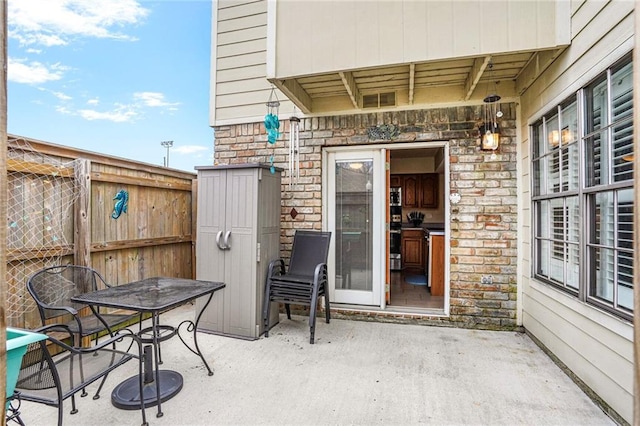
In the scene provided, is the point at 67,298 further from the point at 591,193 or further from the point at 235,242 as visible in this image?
the point at 591,193

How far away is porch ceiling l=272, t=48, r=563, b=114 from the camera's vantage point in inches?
122

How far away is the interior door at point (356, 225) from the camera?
4.19 meters

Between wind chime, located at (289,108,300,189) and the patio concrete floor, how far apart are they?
1.97 m

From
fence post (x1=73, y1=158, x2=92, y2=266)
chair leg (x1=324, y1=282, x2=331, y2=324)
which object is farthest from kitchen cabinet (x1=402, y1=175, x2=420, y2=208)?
fence post (x1=73, y1=158, x2=92, y2=266)

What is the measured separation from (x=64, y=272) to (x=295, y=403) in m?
2.30

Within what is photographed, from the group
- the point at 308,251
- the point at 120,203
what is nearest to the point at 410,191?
the point at 308,251

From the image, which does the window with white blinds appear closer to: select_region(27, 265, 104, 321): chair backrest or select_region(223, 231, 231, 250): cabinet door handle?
select_region(223, 231, 231, 250): cabinet door handle

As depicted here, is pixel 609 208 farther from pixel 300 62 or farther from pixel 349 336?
pixel 300 62

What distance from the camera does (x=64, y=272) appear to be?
2.82m

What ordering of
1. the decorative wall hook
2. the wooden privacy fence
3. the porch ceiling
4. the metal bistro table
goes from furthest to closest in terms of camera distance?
1. the decorative wall hook
2. the porch ceiling
3. the wooden privacy fence
4. the metal bistro table

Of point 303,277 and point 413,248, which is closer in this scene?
point 303,277

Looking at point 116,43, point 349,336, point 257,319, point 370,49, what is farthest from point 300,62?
point 116,43

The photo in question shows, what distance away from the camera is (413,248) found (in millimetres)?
7387

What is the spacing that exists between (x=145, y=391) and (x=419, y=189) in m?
6.86
